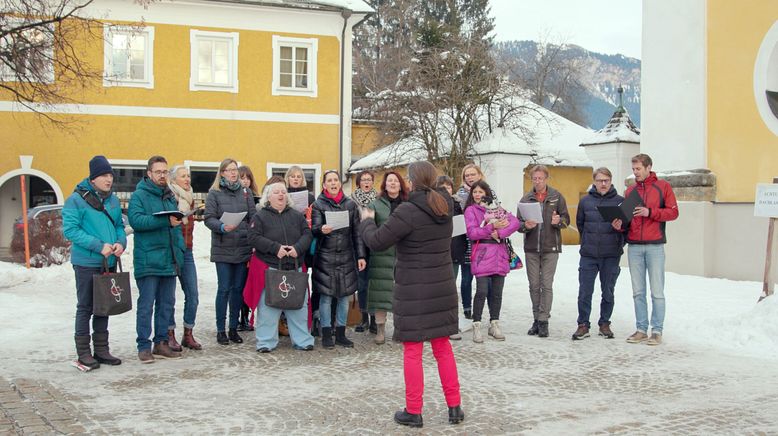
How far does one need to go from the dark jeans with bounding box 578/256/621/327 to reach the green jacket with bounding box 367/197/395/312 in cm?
231

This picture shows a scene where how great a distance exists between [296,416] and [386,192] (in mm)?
2961

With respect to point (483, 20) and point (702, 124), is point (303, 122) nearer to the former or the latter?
point (702, 124)

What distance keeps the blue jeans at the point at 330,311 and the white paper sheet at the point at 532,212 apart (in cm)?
233

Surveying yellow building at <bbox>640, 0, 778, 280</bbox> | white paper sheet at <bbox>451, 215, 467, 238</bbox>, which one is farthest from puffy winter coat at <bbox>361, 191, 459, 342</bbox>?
yellow building at <bbox>640, 0, 778, 280</bbox>

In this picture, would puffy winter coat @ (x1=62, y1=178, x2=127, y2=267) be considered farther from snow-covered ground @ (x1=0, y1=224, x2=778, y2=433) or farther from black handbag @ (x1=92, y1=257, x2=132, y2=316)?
snow-covered ground @ (x1=0, y1=224, x2=778, y2=433)

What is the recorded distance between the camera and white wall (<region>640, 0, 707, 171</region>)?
519 inches

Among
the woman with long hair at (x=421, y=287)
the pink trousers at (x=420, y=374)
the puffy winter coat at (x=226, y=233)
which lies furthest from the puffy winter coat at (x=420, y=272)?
the puffy winter coat at (x=226, y=233)

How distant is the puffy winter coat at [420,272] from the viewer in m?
5.30

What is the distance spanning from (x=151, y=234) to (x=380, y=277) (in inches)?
99.3

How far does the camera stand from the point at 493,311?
860cm

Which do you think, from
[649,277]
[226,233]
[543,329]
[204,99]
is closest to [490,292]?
[543,329]

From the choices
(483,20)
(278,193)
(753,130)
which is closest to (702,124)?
(753,130)

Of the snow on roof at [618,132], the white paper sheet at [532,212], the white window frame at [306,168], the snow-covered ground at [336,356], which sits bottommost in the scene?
the snow-covered ground at [336,356]

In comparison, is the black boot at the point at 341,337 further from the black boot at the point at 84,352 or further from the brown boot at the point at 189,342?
the black boot at the point at 84,352
